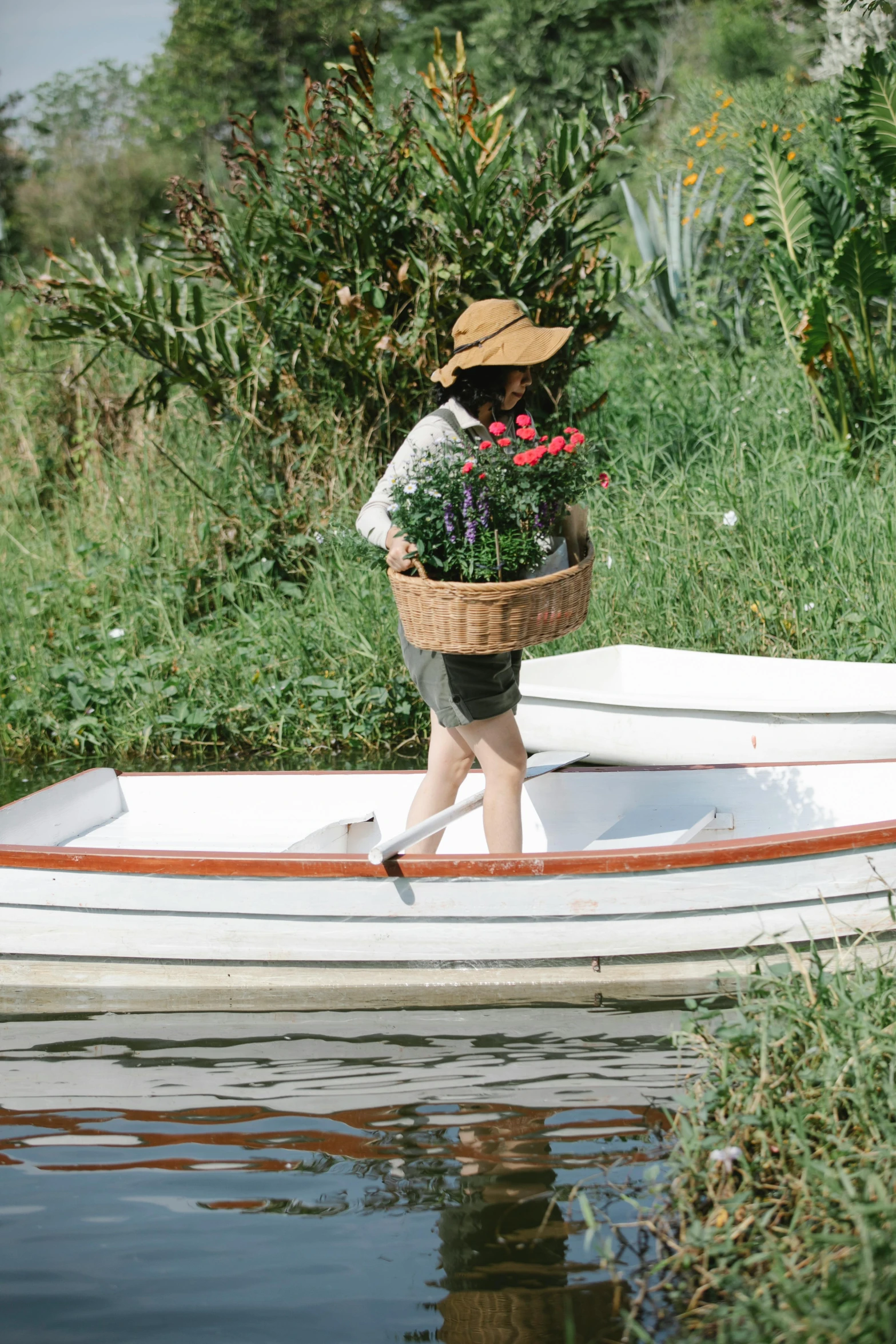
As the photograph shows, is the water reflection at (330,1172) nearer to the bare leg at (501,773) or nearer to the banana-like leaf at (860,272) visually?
the bare leg at (501,773)

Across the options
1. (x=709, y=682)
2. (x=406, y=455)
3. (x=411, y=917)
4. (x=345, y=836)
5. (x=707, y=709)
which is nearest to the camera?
(x=406, y=455)

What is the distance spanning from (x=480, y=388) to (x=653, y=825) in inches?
80.2

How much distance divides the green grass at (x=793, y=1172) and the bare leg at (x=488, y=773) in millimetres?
1139

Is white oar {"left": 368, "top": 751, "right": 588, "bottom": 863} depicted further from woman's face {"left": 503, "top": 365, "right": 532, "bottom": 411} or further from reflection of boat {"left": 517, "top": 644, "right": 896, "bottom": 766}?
woman's face {"left": 503, "top": 365, "right": 532, "bottom": 411}

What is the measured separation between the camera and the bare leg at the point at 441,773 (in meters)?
4.39

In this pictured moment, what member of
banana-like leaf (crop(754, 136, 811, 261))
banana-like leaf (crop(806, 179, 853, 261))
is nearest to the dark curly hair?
banana-like leaf (crop(806, 179, 853, 261))

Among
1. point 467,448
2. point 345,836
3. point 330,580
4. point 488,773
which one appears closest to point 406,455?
point 467,448

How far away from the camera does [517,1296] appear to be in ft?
9.71

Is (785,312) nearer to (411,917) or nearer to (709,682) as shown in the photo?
(709,682)

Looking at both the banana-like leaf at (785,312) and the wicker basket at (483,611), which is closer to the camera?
the wicker basket at (483,611)

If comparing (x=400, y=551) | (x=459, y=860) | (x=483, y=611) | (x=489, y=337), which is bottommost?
(x=459, y=860)

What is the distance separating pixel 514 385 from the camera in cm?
412

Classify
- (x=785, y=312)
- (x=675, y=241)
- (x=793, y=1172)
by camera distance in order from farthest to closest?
1. (x=675, y=241)
2. (x=785, y=312)
3. (x=793, y=1172)

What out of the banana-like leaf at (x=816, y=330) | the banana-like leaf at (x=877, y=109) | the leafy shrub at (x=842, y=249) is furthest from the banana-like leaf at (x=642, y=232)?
the banana-like leaf at (x=816, y=330)
